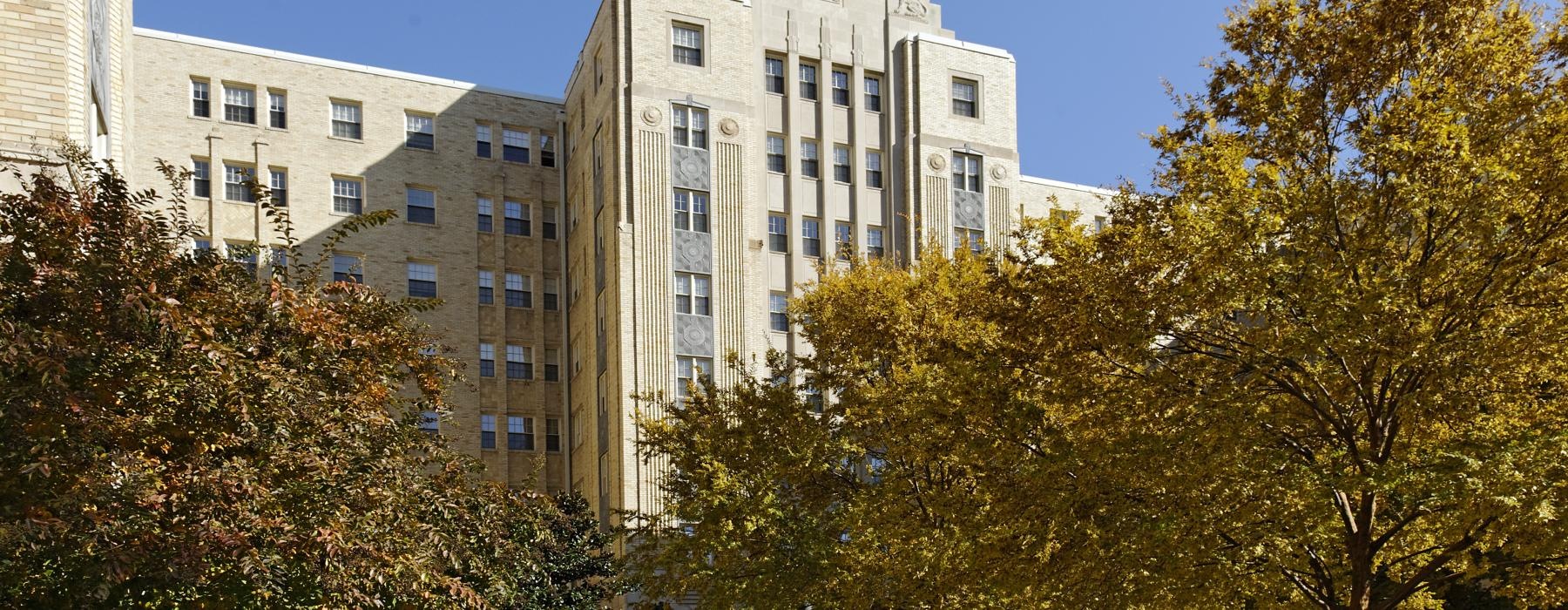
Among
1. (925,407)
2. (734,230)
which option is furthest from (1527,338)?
(734,230)

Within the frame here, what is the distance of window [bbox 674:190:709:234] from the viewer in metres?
49.3

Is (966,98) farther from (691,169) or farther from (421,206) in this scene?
(421,206)

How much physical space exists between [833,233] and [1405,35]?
1401 inches

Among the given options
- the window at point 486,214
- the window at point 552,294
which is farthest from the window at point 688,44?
the window at point 552,294

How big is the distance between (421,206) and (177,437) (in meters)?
41.0

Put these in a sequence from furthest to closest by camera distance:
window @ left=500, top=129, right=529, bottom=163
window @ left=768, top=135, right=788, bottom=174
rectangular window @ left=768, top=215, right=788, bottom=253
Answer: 1. window @ left=500, top=129, right=529, bottom=163
2. window @ left=768, top=135, right=788, bottom=174
3. rectangular window @ left=768, top=215, right=788, bottom=253

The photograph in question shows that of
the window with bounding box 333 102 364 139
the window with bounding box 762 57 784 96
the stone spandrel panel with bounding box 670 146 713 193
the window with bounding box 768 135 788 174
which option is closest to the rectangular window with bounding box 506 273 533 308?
the window with bounding box 333 102 364 139

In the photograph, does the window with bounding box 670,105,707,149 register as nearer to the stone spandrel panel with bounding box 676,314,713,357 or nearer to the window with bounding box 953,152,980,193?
the stone spandrel panel with bounding box 676,314,713,357

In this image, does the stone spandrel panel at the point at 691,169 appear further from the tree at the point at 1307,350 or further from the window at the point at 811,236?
the tree at the point at 1307,350

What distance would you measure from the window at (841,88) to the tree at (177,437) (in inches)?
1530

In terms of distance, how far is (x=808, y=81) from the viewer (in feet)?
174

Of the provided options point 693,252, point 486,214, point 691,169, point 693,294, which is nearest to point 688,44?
point 691,169

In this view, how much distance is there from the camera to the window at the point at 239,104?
51.6 meters

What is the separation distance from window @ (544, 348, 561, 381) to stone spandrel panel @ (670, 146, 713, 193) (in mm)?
9476
